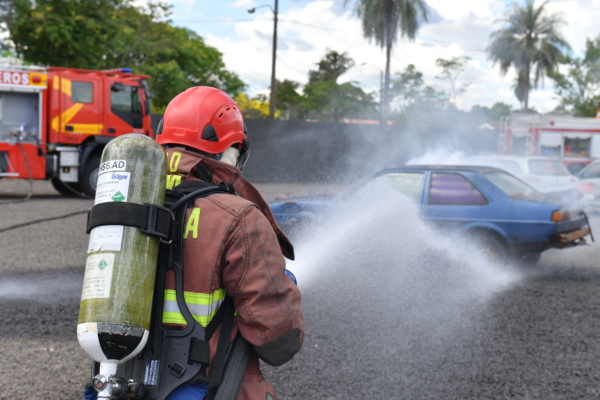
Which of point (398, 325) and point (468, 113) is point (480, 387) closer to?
point (398, 325)

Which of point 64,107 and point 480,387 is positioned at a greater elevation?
point 64,107

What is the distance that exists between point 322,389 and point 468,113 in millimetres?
59627

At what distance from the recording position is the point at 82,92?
1510cm

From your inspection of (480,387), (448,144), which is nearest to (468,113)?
(448,144)

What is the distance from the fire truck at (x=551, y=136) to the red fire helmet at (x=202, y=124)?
1927cm

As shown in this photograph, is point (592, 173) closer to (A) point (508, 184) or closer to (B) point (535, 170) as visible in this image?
(B) point (535, 170)

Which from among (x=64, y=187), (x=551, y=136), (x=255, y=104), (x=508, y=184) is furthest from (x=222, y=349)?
(x=255, y=104)

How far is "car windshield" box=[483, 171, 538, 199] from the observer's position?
758cm

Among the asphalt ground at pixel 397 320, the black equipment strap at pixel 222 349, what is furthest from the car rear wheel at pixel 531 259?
the black equipment strap at pixel 222 349

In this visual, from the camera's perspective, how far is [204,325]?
1787 mm

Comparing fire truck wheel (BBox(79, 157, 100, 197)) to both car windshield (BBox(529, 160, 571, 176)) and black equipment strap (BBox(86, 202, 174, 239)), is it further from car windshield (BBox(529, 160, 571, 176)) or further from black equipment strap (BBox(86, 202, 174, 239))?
black equipment strap (BBox(86, 202, 174, 239))

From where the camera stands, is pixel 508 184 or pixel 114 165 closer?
pixel 114 165

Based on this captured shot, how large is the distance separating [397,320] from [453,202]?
8.20 ft

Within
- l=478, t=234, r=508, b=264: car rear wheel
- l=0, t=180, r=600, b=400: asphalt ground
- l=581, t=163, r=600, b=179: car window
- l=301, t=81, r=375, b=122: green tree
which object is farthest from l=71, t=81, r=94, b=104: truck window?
l=301, t=81, r=375, b=122: green tree
